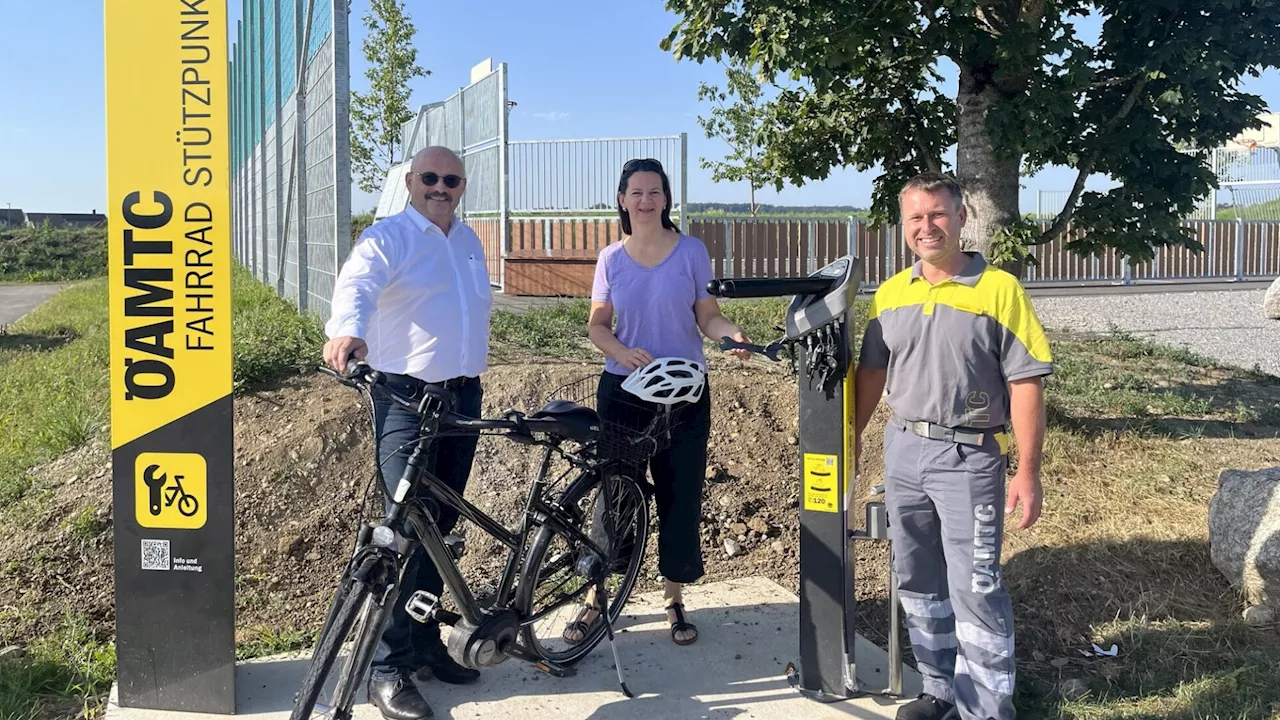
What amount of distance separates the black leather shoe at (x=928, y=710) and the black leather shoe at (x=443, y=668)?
1489 mm

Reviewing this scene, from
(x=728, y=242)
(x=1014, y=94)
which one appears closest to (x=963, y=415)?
(x=1014, y=94)

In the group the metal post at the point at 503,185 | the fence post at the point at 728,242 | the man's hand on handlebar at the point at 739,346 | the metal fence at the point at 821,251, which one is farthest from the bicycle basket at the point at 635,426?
the fence post at the point at 728,242

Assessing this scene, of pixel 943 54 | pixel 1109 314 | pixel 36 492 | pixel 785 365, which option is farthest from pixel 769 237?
pixel 36 492

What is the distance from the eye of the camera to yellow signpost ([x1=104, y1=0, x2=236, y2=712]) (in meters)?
3.23

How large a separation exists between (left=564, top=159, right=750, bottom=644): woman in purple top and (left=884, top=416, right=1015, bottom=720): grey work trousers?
2.56 ft

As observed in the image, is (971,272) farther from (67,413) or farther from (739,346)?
(67,413)

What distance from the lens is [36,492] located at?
211 inches

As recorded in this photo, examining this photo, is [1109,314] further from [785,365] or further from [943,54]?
[943,54]

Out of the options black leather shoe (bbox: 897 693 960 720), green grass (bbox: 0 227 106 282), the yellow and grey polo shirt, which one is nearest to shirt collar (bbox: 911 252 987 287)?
the yellow and grey polo shirt

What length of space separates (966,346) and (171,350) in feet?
8.10

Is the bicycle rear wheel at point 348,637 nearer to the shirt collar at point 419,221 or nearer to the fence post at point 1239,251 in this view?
the shirt collar at point 419,221

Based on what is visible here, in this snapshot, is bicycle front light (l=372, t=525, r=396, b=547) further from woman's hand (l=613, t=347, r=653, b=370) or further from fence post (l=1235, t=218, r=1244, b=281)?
fence post (l=1235, t=218, r=1244, b=281)

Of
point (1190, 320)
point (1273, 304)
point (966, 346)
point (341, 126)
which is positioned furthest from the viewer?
point (1190, 320)

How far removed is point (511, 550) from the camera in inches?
135
